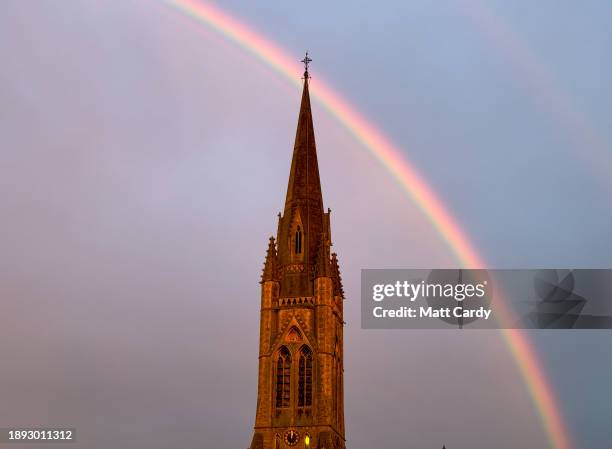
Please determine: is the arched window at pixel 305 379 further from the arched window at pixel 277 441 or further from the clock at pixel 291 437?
the arched window at pixel 277 441

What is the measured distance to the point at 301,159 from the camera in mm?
84875

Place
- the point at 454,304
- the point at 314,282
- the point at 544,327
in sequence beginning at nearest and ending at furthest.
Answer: the point at 544,327, the point at 454,304, the point at 314,282

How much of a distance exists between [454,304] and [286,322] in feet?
62.0

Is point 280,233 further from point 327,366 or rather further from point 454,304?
point 454,304

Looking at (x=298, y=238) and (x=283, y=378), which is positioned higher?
(x=298, y=238)

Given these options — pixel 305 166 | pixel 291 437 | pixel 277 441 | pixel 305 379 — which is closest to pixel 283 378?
pixel 305 379

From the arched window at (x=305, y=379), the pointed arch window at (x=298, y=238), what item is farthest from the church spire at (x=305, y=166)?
the arched window at (x=305, y=379)

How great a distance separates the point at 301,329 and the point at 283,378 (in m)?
4.53

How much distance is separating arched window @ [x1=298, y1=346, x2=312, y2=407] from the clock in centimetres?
257

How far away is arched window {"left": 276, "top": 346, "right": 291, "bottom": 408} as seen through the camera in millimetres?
75312

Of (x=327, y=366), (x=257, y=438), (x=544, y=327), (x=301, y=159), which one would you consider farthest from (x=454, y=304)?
(x=301, y=159)

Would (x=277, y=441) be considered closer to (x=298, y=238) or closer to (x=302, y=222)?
(x=298, y=238)

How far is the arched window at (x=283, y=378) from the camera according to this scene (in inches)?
2965

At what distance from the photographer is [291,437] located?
73375mm
